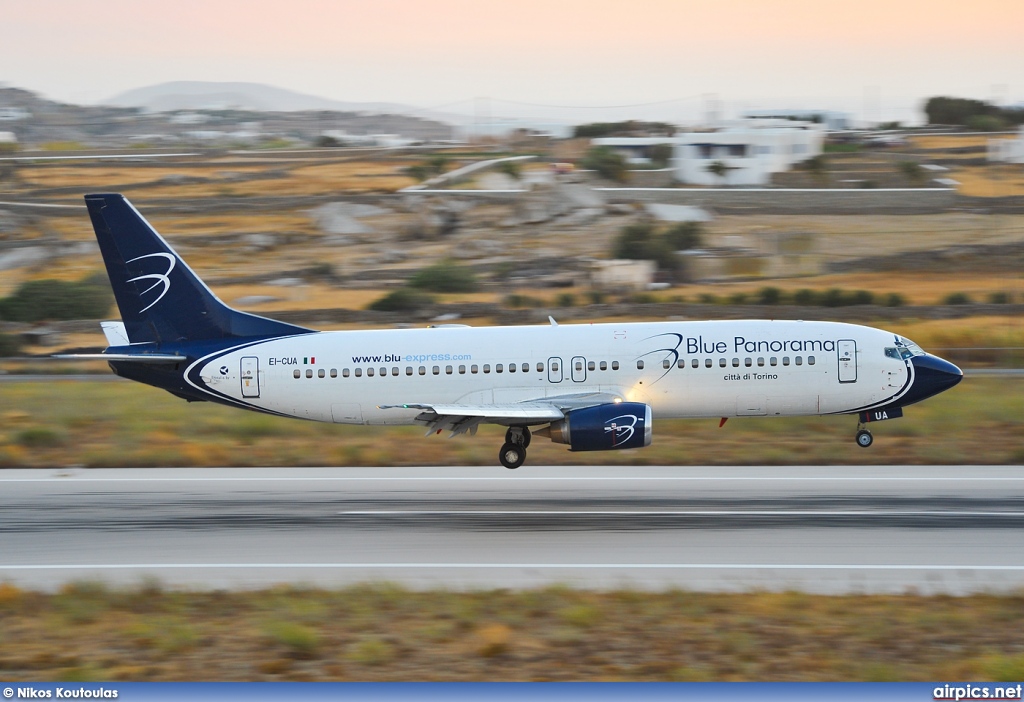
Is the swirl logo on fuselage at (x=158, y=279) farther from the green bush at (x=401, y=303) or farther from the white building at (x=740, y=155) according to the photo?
the white building at (x=740, y=155)

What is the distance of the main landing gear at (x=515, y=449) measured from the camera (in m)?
24.9

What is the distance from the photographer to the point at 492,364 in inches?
974

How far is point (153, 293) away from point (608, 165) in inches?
2830

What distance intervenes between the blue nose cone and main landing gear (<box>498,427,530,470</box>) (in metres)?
9.08

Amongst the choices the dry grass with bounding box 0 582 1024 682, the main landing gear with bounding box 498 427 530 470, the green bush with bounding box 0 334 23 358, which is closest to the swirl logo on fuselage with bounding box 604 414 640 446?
the main landing gear with bounding box 498 427 530 470

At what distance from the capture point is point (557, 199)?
263 ft

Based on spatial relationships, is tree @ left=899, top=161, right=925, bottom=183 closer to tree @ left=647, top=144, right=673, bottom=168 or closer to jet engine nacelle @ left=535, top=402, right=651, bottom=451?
tree @ left=647, top=144, right=673, bottom=168

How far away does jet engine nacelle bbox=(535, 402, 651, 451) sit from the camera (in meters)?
22.5

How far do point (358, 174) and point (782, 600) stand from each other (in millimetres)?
96837

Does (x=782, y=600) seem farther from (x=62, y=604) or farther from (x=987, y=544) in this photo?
(x=62, y=604)

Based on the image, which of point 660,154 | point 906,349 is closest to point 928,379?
point 906,349

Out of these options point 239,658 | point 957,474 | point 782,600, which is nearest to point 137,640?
point 239,658

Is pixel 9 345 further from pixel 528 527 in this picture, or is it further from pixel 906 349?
pixel 906 349

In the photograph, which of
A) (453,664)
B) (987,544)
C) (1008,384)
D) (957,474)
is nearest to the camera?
(453,664)
